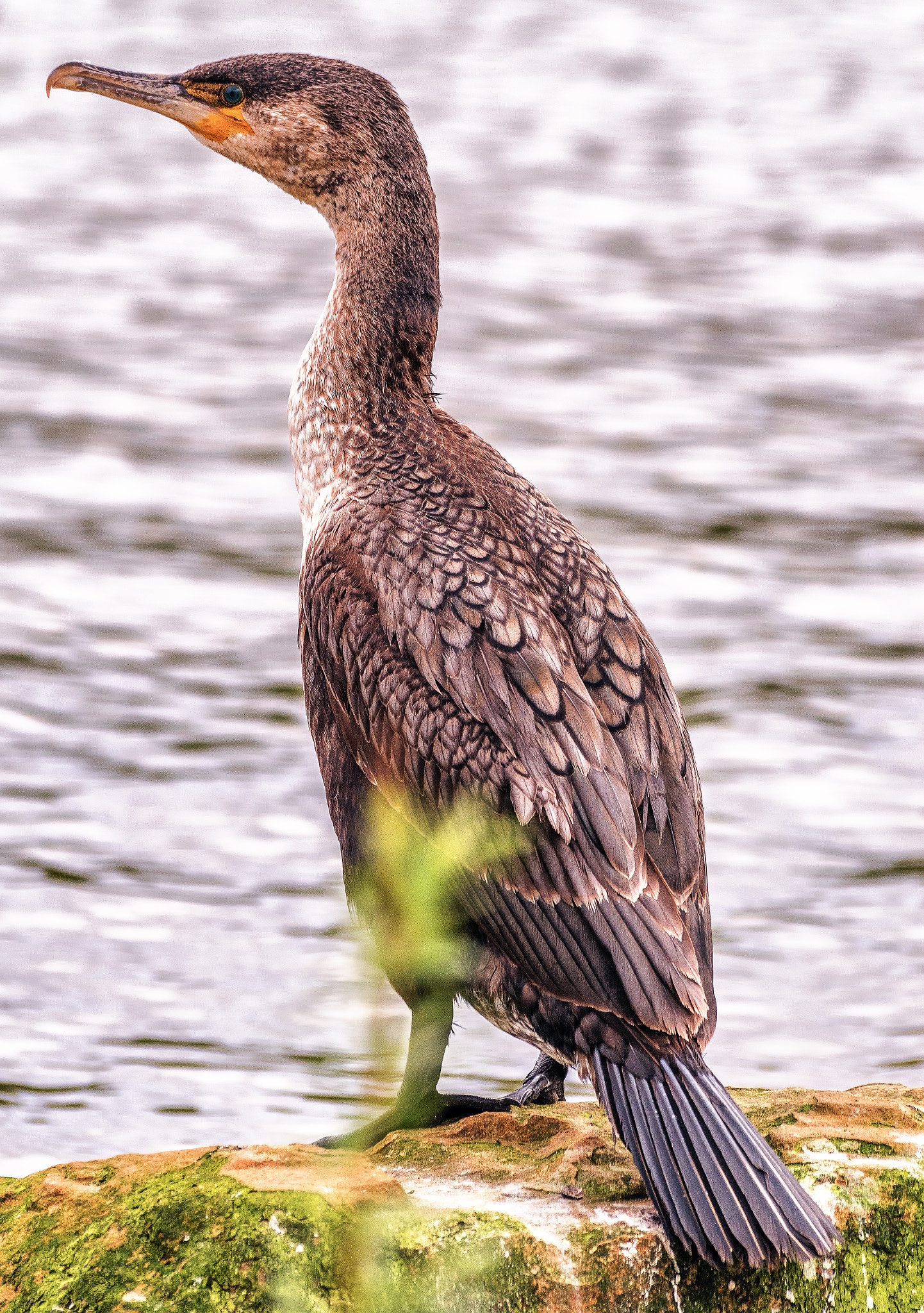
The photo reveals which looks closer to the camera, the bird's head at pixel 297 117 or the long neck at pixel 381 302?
the long neck at pixel 381 302

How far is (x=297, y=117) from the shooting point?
5328 millimetres

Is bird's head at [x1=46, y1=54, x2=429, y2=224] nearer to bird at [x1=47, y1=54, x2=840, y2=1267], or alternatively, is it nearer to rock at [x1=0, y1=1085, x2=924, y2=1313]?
bird at [x1=47, y1=54, x2=840, y2=1267]

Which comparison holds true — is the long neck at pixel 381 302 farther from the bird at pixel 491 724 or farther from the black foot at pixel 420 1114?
the black foot at pixel 420 1114

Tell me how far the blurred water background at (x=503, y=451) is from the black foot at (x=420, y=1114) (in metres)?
0.33

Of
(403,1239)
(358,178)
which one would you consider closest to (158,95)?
(358,178)

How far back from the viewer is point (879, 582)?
10.5 meters

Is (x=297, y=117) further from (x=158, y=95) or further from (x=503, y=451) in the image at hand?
(x=503, y=451)

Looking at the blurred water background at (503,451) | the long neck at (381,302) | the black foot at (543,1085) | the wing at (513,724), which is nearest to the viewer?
the wing at (513,724)

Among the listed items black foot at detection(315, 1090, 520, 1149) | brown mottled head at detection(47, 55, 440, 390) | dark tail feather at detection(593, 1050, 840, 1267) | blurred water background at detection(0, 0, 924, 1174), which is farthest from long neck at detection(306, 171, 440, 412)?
dark tail feather at detection(593, 1050, 840, 1267)

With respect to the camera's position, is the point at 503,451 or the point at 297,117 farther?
the point at 503,451

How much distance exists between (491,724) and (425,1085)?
2.89 feet

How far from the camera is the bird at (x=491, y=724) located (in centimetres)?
388

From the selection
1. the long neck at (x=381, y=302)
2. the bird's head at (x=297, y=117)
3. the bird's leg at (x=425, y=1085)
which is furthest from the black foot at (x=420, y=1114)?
the bird's head at (x=297, y=117)

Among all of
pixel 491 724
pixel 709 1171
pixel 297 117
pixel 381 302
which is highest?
Answer: pixel 297 117
